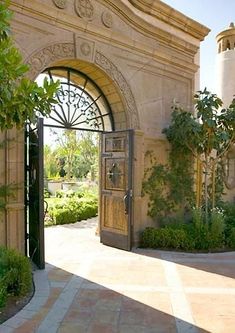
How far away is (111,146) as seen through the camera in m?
6.56

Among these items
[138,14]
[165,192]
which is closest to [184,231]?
[165,192]

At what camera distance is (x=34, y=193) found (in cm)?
507

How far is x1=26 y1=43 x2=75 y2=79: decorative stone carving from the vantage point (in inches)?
200

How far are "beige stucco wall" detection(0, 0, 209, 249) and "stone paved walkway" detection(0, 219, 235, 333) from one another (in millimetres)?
988

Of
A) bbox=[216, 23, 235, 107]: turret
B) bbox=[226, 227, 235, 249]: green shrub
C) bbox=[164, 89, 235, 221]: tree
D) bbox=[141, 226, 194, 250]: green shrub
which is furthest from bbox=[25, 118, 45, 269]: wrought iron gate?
bbox=[216, 23, 235, 107]: turret

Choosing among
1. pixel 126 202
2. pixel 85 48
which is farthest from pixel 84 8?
pixel 126 202

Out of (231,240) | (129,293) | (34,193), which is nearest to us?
(129,293)

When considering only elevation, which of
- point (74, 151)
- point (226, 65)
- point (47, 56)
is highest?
point (226, 65)

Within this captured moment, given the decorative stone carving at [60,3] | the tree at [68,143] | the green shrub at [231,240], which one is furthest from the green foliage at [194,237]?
the tree at [68,143]

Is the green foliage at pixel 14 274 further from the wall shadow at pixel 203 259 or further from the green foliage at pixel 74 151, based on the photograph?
the green foliage at pixel 74 151

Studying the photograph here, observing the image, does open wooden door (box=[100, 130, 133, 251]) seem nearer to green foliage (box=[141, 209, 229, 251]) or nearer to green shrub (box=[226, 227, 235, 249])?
green foliage (box=[141, 209, 229, 251])

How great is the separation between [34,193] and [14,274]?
148 cm

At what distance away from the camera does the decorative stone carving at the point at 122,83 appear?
6.02m

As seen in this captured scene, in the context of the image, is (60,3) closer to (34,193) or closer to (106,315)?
(34,193)
